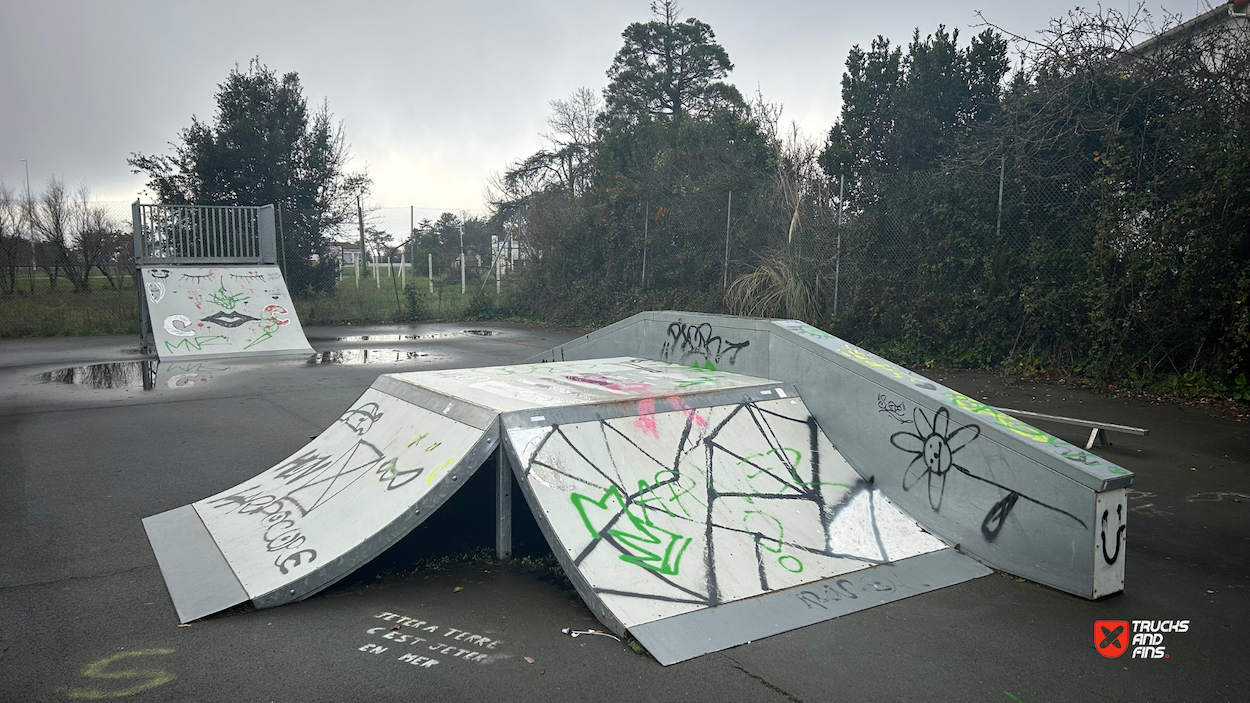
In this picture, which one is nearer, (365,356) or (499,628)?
(499,628)

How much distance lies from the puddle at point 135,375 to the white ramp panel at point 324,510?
5.99 metres

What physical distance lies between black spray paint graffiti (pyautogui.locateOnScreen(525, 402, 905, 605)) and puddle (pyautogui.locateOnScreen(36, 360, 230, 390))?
26.2 feet

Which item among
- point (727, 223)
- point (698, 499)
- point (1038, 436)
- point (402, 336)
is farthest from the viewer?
point (402, 336)

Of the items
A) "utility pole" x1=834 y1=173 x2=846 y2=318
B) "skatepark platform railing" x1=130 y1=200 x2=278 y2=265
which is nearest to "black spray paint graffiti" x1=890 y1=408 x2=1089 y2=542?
"utility pole" x1=834 y1=173 x2=846 y2=318

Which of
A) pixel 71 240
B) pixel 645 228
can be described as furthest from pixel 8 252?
pixel 645 228

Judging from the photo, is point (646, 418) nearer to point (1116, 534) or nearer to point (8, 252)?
point (1116, 534)

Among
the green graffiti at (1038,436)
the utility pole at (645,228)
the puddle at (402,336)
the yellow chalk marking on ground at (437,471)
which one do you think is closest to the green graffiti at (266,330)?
the puddle at (402,336)

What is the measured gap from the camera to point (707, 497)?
13.4 ft

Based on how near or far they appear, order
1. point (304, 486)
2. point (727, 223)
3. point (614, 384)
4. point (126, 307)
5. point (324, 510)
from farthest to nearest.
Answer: point (126, 307) → point (727, 223) → point (614, 384) → point (304, 486) → point (324, 510)

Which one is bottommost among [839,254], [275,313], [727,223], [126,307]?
[275,313]

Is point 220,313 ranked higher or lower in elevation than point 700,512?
higher

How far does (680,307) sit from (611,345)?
8.02 metres

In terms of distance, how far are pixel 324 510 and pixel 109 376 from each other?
8.29m

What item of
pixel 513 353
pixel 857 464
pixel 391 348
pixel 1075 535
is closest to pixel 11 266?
pixel 391 348
